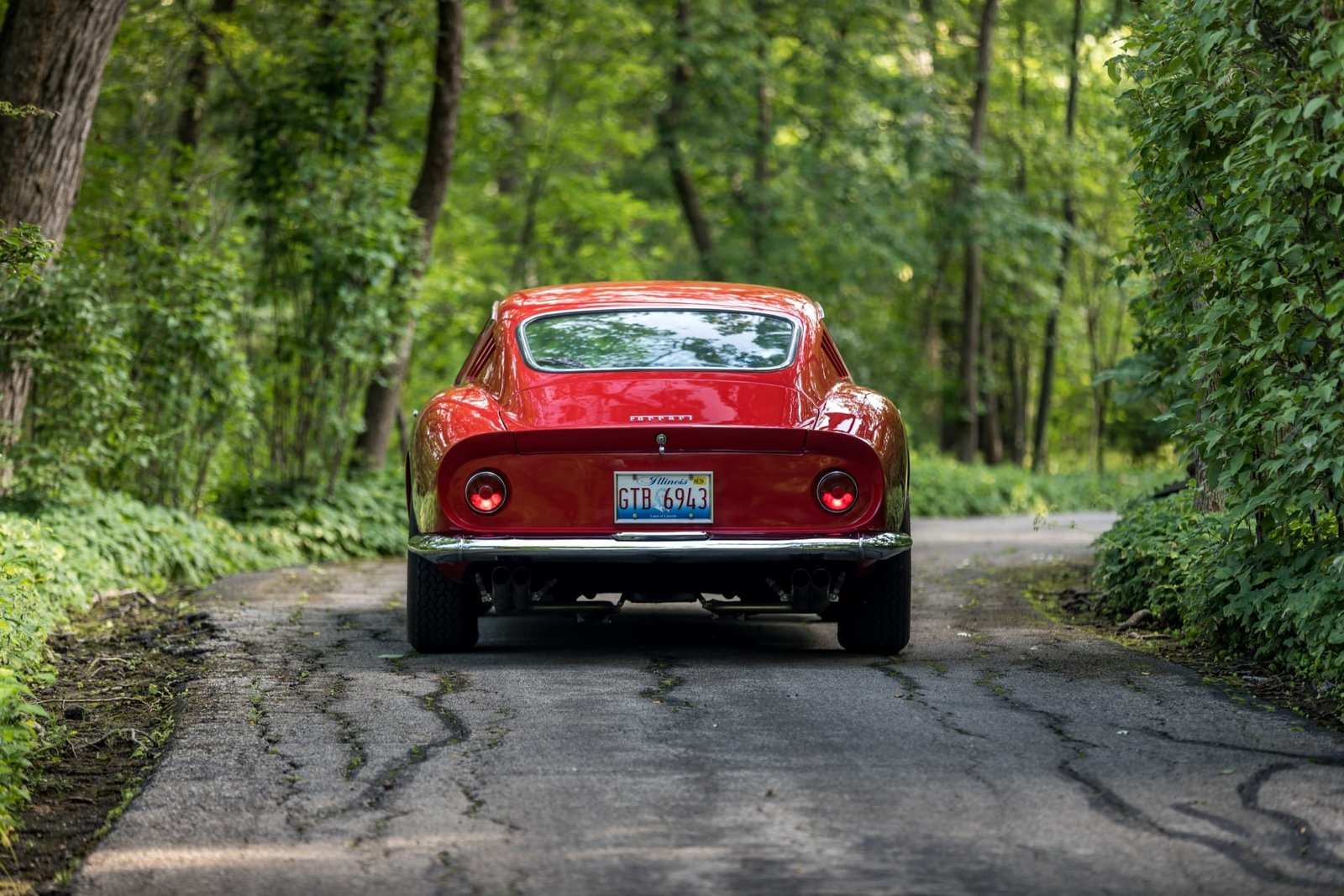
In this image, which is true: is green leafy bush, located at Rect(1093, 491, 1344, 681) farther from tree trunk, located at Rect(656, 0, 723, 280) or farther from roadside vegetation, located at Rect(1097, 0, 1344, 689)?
tree trunk, located at Rect(656, 0, 723, 280)

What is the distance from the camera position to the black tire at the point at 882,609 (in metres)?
7.25

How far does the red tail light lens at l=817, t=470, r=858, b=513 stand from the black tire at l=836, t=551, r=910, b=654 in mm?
473

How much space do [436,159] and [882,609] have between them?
35.4 feet

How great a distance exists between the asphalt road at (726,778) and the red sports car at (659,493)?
325mm

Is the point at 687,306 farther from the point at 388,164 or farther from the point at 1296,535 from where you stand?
the point at 388,164

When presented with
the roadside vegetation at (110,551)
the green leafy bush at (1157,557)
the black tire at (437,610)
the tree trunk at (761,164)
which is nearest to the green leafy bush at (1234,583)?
the green leafy bush at (1157,557)

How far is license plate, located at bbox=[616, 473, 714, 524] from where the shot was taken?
6.80 meters

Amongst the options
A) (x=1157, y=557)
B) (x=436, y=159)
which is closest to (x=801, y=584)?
(x=1157, y=557)

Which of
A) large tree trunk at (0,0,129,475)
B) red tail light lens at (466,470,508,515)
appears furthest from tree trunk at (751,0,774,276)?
red tail light lens at (466,470,508,515)

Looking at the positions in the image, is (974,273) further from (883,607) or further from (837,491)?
(837,491)

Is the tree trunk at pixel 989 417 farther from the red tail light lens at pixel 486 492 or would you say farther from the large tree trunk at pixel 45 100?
the red tail light lens at pixel 486 492

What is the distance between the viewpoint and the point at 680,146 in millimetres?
27750

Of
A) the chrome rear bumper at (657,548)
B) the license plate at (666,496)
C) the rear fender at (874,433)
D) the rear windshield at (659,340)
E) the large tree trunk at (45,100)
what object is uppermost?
the large tree trunk at (45,100)

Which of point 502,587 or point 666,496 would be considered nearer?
point 666,496
